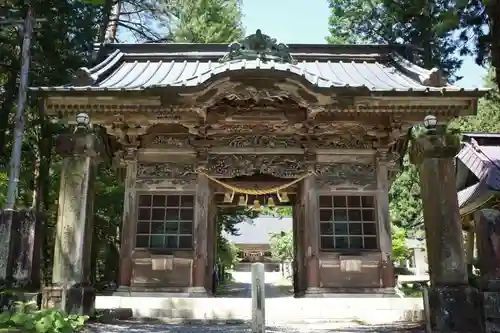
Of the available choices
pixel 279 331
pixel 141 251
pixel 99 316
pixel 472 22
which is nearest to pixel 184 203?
pixel 141 251

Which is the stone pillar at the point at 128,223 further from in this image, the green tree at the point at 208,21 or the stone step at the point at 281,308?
the green tree at the point at 208,21

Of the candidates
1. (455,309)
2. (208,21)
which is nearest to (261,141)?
(455,309)

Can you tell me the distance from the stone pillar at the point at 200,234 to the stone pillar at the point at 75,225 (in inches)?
89.4

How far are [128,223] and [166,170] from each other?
55.8 inches

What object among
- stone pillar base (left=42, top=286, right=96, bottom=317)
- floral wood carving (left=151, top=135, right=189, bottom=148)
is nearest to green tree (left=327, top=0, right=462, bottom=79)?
floral wood carving (left=151, top=135, right=189, bottom=148)

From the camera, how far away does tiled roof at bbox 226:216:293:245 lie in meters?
45.2

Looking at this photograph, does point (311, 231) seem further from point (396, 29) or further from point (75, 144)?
point (396, 29)

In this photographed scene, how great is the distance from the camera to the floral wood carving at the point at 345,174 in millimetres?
9914

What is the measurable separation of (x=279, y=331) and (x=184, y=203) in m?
4.10

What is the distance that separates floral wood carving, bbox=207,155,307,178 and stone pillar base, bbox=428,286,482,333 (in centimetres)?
410

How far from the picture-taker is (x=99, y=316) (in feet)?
25.3

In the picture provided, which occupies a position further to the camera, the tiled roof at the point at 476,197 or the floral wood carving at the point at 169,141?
the tiled roof at the point at 476,197

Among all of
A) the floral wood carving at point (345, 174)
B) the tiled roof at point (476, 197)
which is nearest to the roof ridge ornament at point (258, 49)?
the floral wood carving at point (345, 174)

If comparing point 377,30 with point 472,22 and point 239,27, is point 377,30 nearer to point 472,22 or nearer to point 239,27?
point 239,27
